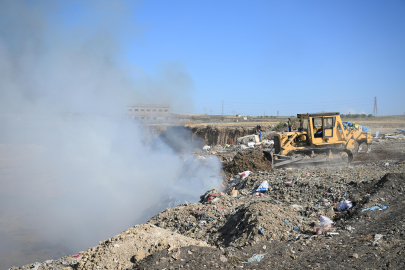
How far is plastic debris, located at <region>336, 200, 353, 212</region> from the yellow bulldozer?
4543 mm

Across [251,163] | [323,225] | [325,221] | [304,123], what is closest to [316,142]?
[304,123]

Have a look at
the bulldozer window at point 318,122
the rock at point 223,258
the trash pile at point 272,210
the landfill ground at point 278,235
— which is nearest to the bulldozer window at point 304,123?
the bulldozer window at point 318,122

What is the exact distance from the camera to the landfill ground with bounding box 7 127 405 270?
3750mm

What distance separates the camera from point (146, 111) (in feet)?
50.6

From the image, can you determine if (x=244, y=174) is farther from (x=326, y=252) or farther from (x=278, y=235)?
(x=326, y=252)

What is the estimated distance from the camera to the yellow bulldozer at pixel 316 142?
393 inches

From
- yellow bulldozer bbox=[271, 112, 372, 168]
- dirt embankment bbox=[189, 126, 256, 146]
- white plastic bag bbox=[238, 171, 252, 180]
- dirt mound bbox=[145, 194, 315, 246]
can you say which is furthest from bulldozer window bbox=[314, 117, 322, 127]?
dirt embankment bbox=[189, 126, 256, 146]

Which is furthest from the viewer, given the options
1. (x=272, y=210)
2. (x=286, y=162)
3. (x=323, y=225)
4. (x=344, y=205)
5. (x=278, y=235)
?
(x=286, y=162)

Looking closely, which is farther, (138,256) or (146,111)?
(146,111)

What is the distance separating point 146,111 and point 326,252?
13023 mm

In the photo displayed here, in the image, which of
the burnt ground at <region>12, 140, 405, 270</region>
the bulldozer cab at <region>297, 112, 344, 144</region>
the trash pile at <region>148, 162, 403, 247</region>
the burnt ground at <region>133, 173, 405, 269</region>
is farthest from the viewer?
the bulldozer cab at <region>297, 112, 344, 144</region>

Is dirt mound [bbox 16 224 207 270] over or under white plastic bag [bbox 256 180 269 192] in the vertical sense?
under

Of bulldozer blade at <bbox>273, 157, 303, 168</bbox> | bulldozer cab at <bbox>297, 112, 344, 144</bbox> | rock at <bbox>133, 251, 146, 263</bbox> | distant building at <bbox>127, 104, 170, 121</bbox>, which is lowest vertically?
rock at <bbox>133, 251, 146, 263</bbox>

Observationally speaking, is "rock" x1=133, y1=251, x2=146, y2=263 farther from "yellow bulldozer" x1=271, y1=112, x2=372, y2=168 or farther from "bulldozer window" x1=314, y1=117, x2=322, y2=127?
"bulldozer window" x1=314, y1=117, x2=322, y2=127
